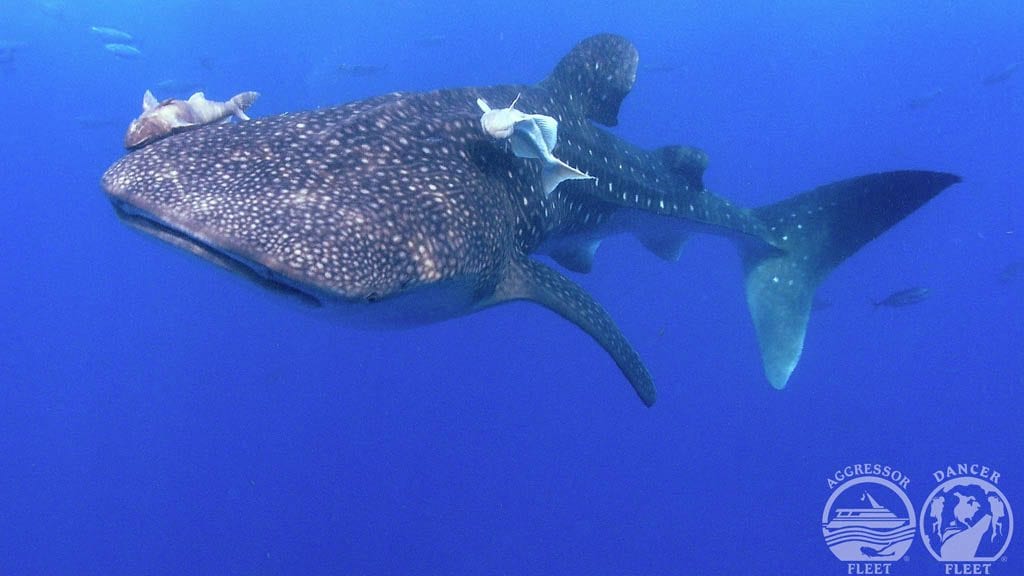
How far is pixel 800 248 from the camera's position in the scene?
7.88 m

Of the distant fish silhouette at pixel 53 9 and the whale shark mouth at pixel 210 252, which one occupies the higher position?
the distant fish silhouette at pixel 53 9

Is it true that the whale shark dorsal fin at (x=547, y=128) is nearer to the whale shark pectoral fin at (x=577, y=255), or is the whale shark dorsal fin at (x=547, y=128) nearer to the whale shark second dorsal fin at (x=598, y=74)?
the whale shark second dorsal fin at (x=598, y=74)

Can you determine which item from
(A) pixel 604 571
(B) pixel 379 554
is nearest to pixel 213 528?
(B) pixel 379 554

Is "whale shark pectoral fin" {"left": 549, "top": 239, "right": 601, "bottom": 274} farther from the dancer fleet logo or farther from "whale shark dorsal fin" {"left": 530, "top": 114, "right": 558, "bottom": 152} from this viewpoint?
the dancer fleet logo

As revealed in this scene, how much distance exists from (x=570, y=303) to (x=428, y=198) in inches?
61.2

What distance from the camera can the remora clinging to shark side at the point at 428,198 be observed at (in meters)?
2.84

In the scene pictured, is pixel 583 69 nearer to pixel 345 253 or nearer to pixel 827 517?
pixel 345 253

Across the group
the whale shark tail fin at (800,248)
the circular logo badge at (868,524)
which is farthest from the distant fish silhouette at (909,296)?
the whale shark tail fin at (800,248)

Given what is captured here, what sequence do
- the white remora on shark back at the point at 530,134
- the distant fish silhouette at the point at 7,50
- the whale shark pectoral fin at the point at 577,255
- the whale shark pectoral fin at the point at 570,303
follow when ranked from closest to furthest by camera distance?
1. the white remora on shark back at the point at 530,134
2. the whale shark pectoral fin at the point at 570,303
3. the whale shark pectoral fin at the point at 577,255
4. the distant fish silhouette at the point at 7,50

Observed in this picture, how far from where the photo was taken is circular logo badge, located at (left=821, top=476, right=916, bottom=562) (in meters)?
10.0

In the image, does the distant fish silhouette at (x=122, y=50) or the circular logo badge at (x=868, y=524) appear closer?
the circular logo badge at (x=868, y=524)

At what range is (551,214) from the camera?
16.8 feet

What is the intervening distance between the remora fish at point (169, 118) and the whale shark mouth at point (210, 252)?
66 cm

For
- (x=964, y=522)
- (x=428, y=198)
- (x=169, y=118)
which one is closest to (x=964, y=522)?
(x=964, y=522)
